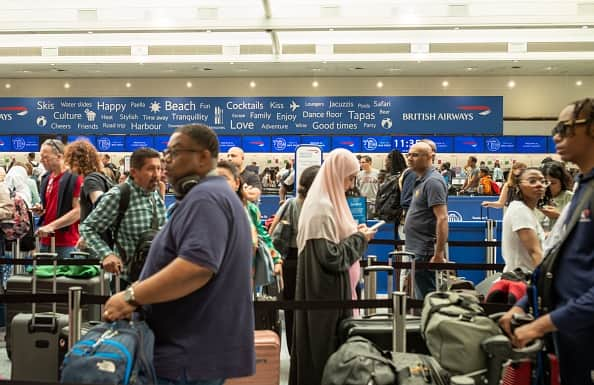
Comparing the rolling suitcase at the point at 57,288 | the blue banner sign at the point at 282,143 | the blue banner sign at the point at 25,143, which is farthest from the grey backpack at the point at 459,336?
the blue banner sign at the point at 25,143

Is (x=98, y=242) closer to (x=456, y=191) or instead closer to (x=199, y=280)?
(x=199, y=280)

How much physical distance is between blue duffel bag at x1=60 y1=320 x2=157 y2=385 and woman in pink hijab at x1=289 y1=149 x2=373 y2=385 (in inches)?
62.7

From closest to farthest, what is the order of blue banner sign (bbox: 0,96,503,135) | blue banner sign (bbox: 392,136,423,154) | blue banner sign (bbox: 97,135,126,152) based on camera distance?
blue banner sign (bbox: 392,136,423,154), blue banner sign (bbox: 0,96,503,135), blue banner sign (bbox: 97,135,126,152)

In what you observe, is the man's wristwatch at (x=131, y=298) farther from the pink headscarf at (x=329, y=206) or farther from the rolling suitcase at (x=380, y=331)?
the rolling suitcase at (x=380, y=331)

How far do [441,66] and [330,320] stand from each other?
14953mm

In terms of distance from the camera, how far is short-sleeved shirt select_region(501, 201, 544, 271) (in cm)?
384

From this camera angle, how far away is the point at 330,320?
3.62 meters

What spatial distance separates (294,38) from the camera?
1430cm

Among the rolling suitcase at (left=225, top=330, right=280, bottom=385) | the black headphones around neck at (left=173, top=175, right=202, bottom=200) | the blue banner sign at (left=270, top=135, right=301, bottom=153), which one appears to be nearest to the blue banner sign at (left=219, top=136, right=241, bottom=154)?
the blue banner sign at (left=270, top=135, right=301, bottom=153)

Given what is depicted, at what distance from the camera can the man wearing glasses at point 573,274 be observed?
214 cm

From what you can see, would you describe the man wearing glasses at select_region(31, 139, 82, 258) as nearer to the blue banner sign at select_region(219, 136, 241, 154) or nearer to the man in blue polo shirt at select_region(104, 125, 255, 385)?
the man in blue polo shirt at select_region(104, 125, 255, 385)

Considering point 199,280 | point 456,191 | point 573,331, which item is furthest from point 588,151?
point 456,191

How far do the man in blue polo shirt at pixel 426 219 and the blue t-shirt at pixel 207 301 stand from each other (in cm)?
319

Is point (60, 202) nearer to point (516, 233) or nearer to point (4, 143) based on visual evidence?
A: point (516, 233)
